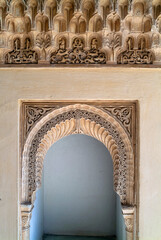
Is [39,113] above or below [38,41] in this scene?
below

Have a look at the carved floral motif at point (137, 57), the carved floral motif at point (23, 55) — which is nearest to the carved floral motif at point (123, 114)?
the carved floral motif at point (137, 57)

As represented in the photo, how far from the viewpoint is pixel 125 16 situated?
2.01 metres

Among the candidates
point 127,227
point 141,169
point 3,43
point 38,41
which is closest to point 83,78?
point 38,41

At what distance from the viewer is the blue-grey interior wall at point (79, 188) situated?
12.7ft

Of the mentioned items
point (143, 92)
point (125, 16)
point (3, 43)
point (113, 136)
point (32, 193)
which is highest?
point (125, 16)

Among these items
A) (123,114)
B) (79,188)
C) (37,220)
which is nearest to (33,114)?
(123,114)

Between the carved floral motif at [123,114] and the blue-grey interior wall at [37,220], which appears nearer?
the carved floral motif at [123,114]

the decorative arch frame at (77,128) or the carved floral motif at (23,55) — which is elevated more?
the carved floral motif at (23,55)

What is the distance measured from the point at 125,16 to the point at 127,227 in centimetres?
195

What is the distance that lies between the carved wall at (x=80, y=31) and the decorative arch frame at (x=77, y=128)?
0.51 m

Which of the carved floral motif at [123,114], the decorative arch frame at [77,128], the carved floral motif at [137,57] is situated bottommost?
the decorative arch frame at [77,128]

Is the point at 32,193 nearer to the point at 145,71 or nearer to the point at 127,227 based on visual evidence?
the point at 127,227

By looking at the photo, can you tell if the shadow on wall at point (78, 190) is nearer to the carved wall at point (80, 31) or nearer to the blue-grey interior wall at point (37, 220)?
the blue-grey interior wall at point (37, 220)

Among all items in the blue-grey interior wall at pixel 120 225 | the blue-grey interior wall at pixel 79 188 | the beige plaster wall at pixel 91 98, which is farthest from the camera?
the blue-grey interior wall at pixel 79 188
